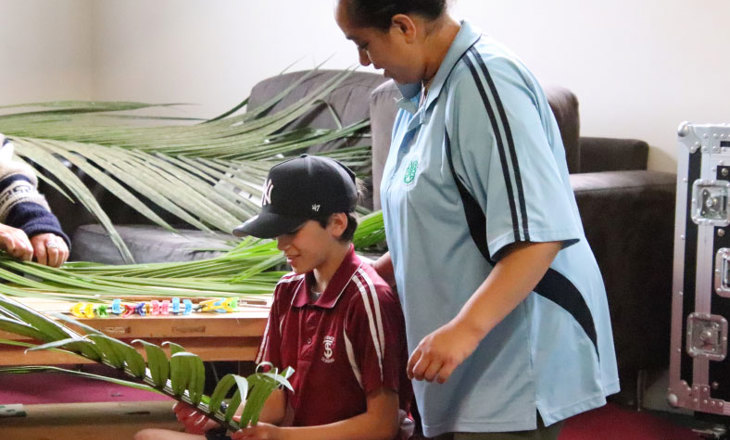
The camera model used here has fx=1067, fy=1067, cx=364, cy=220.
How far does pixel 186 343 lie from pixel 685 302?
50.5 inches

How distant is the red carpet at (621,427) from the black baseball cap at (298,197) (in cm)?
125

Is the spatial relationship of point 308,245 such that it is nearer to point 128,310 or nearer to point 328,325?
point 328,325

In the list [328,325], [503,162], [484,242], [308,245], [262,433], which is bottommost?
[262,433]

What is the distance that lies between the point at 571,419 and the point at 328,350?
4.48ft

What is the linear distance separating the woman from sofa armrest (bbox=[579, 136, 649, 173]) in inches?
67.8

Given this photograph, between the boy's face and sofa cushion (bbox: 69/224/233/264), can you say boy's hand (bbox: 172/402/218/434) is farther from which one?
sofa cushion (bbox: 69/224/233/264)

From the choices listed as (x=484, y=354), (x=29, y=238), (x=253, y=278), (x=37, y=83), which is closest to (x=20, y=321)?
(x=484, y=354)

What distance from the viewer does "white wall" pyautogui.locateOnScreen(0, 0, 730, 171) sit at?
3.07 metres

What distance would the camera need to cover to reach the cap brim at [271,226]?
5.84 ft

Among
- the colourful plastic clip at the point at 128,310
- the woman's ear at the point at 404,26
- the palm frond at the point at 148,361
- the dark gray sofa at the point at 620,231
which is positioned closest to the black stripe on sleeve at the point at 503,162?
the woman's ear at the point at 404,26

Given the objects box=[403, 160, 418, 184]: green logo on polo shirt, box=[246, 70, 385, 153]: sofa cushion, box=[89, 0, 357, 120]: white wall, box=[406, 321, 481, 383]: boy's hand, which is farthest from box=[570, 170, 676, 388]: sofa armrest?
box=[89, 0, 357, 120]: white wall

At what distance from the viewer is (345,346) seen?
70.1 inches

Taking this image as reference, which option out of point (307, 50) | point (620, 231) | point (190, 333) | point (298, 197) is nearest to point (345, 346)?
point (298, 197)

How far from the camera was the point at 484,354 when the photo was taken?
1.45 m
